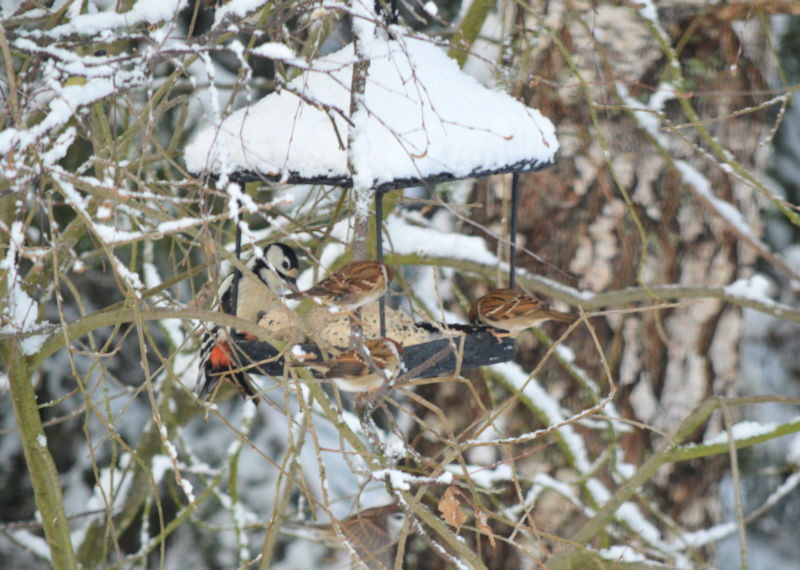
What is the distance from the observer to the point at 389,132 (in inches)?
89.6

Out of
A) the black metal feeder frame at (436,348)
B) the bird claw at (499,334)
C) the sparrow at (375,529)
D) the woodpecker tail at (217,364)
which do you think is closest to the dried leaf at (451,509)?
the black metal feeder frame at (436,348)

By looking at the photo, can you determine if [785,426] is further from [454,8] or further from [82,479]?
[82,479]

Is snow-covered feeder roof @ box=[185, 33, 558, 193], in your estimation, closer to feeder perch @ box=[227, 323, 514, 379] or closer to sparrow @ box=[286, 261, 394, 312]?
sparrow @ box=[286, 261, 394, 312]

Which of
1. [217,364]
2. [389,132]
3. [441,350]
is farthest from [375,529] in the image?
[389,132]

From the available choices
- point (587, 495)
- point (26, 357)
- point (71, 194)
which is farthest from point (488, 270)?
point (71, 194)

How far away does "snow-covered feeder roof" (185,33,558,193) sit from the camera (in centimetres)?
220

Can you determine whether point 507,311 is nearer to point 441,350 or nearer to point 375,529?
point 441,350

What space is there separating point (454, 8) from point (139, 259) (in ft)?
7.17

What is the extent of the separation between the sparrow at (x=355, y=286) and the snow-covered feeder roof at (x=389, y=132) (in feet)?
0.77

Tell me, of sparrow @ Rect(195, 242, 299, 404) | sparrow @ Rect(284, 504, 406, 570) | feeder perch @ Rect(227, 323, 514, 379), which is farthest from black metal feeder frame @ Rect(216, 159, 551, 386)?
sparrow @ Rect(284, 504, 406, 570)

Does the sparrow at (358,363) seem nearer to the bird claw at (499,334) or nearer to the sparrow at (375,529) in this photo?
the bird claw at (499,334)

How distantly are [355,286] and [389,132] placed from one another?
0.43m

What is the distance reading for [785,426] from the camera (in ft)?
10.6

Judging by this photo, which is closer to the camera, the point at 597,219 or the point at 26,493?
the point at 597,219
